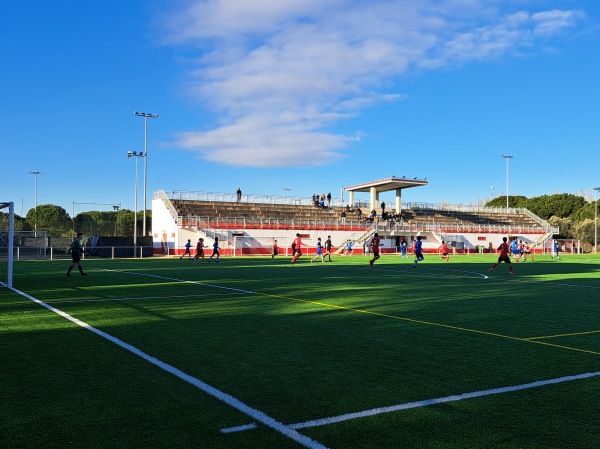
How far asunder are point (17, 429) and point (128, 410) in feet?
3.05

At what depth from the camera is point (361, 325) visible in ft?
33.2

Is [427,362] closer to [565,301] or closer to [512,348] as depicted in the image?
[512,348]

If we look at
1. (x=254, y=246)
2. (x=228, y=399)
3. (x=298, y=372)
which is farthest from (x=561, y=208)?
(x=228, y=399)

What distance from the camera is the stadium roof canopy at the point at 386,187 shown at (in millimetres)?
71688

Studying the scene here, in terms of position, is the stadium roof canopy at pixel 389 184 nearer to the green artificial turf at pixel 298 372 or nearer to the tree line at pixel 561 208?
the tree line at pixel 561 208

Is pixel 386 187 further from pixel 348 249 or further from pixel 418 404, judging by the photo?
pixel 418 404

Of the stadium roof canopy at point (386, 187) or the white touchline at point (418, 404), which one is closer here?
the white touchline at point (418, 404)

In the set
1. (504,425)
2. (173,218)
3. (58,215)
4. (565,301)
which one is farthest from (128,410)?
(58,215)

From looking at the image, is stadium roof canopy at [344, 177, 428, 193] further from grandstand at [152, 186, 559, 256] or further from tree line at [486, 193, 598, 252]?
tree line at [486, 193, 598, 252]

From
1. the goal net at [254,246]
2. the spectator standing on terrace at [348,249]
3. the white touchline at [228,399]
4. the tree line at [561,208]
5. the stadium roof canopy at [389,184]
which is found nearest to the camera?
the white touchline at [228,399]

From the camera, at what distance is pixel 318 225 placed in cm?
6594

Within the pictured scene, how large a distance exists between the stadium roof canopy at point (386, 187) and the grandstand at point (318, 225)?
0.44 meters

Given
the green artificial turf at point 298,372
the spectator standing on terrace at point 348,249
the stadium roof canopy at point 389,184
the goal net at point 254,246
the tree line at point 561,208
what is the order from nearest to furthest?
the green artificial turf at point 298,372, the spectator standing on terrace at point 348,249, the goal net at point 254,246, the stadium roof canopy at point 389,184, the tree line at point 561,208

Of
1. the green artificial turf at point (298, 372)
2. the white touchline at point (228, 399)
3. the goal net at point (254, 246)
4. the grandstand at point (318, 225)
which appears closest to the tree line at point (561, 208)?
the grandstand at point (318, 225)
